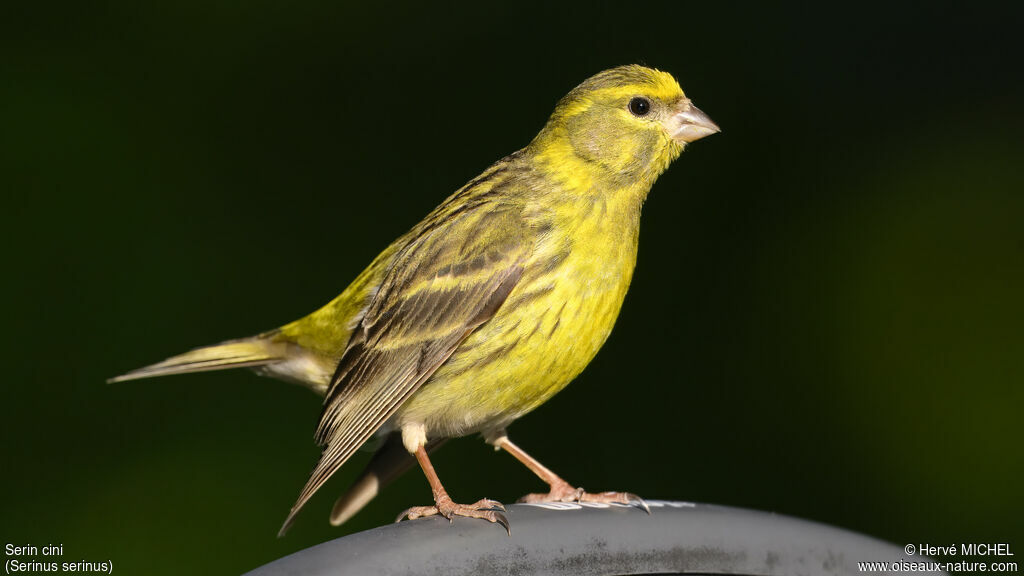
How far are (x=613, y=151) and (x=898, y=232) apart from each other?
88.8 inches

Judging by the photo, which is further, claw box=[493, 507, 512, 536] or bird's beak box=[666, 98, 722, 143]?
bird's beak box=[666, 98, 722, 143]

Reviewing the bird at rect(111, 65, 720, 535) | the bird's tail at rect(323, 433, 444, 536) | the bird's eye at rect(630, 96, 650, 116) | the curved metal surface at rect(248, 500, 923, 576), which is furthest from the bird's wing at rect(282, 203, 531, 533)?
the curved metal surface at rect(248, 500, 923, 576)

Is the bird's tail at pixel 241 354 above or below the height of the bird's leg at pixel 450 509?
above

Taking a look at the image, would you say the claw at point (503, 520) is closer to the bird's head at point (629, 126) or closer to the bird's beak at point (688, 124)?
the bird's head at point (629, 126)

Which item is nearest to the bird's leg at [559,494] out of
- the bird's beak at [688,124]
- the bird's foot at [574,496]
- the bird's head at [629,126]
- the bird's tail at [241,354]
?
the bird's foot at [574,496]

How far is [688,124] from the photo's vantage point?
3256 millimetres

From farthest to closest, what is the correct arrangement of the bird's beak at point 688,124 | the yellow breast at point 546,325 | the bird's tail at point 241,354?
1. the bird's tail at point 241,354
2. the bird's beak at point 688,124
3. the yellow breast at point 546,325

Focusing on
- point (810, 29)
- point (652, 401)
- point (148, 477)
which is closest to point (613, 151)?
point (652, 401)

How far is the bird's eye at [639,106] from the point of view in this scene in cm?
327

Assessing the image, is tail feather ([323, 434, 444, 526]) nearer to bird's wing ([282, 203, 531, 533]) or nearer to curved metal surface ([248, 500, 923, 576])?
bird's wing ([282, 203, 531, 533])

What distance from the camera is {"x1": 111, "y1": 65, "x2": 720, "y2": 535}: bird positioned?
117 inches

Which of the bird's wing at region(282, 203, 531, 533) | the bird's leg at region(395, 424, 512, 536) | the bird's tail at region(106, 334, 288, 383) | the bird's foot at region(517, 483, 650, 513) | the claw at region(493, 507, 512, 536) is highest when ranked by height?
the bird's wing at region(282, 203, 531, 533)

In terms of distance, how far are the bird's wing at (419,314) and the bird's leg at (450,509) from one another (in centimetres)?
19

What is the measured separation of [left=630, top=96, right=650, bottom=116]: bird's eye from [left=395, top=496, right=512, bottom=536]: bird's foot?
Answer: 118cm
